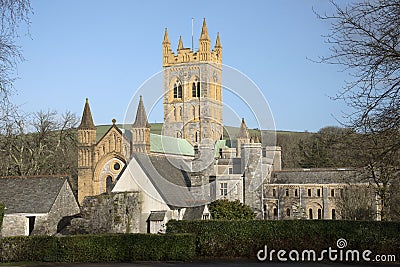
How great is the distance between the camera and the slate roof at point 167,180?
38.8 m

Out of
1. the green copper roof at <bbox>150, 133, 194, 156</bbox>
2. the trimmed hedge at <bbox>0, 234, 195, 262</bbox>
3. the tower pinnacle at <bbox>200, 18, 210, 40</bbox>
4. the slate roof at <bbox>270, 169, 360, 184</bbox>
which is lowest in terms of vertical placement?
the trimmed hedge at <bbox>0, 234, 195, 262</bbox>

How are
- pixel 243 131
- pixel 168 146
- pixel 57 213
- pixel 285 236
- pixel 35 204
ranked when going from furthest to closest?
pixel 243 131 < pixel 168 146 < pixel 57 213 < pixel 35 204 < pixel 285 236

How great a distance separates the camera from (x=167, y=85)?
284 ft

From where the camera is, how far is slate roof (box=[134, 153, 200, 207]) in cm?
3881

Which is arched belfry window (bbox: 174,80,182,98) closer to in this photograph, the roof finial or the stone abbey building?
the stone abbey building

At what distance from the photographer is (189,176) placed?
4531 cm

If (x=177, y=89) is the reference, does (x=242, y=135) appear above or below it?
below

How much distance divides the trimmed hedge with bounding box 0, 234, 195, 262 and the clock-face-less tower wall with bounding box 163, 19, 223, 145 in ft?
195

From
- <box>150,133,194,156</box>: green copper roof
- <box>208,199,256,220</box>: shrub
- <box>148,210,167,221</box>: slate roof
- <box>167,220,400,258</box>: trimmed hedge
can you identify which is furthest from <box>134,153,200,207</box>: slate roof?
<box>167,220,400,258</box>: trimmed hedge

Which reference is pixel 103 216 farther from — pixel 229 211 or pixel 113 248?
pixel 229 211

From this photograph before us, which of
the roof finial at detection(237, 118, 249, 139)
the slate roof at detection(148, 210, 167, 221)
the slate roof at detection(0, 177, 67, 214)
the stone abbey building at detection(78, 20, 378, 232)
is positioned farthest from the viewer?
the roof finial at detection(237, 118, 249, 139)

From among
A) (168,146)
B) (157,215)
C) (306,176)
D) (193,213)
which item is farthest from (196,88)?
(157,215)

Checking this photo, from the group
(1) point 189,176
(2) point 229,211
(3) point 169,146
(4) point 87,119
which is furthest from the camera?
(3) point 169,146
